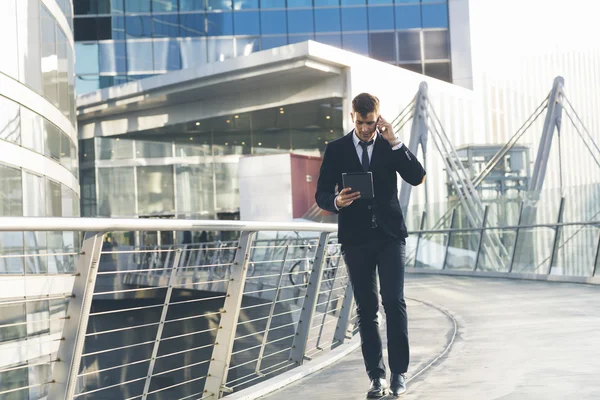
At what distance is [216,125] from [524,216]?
20.9 metres

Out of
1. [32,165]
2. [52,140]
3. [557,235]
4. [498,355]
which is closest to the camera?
[498,355]

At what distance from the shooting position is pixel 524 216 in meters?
20.4

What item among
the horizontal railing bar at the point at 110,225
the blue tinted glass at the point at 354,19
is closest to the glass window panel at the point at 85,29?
the blue tinted glass at the point at 354,19

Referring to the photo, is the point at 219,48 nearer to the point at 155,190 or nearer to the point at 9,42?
the point at 155,190

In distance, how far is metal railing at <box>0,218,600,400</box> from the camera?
12.5ft

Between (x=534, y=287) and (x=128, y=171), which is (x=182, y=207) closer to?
(x=128, y=171)

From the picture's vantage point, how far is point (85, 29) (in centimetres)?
4047

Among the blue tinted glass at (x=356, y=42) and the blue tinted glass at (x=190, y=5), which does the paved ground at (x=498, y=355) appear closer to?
the blue tinted glass at (x=356, y=42)

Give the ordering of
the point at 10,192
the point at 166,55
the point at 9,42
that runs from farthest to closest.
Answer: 1. the point at 166,55
2. the point at 10,192
3. the point at 9,42

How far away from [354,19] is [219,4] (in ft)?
19.7

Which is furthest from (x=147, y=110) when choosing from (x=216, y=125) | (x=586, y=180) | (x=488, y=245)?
(x=488, y=245)

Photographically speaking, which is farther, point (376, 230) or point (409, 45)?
point (409, 45)

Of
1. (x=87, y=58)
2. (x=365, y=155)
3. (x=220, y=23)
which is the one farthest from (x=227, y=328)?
(x=87, y=58)

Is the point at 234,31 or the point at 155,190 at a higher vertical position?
the point at 234,31
